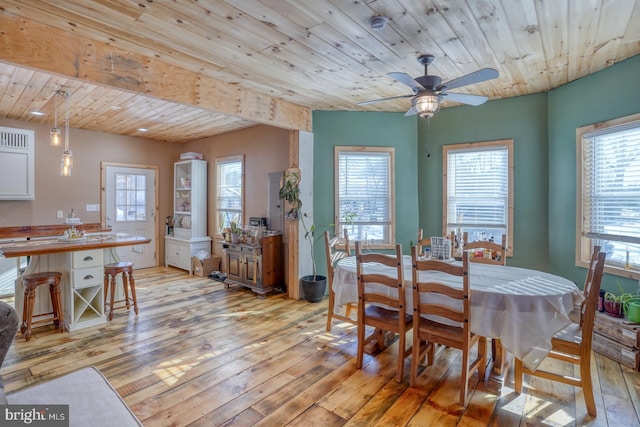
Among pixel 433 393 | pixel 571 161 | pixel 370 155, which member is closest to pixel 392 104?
pixel 370 155

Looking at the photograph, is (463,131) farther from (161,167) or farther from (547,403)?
(161,167)

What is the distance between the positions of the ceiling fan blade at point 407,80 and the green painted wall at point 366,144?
1981 mm

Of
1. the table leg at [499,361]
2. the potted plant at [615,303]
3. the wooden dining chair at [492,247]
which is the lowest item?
the table leg at [499,361]

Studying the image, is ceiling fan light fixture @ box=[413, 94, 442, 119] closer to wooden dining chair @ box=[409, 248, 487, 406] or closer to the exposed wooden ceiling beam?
wooden dining chair @ box=[409, 248, 487, 406]

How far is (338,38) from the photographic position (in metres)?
2.68

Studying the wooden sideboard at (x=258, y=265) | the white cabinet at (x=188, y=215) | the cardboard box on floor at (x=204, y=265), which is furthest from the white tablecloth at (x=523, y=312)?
the white cabinet at (x=188, y=215)

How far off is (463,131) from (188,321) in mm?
4382

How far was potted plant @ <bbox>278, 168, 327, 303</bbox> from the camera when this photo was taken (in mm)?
4609

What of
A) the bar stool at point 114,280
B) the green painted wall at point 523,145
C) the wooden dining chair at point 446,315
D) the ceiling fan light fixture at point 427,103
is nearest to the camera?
the wooden dining chair at point 446,315

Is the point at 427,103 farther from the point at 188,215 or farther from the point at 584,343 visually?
the point at 188,215

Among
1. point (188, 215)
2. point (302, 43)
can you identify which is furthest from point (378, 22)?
point (188, 215)

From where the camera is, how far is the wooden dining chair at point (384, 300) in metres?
2.57

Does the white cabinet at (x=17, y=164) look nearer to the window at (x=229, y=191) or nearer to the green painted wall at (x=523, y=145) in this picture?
the window at (x=229, y=191)

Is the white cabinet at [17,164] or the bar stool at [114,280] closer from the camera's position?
the bar stool at [114,280]
